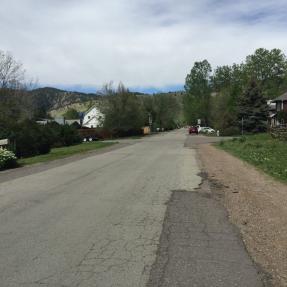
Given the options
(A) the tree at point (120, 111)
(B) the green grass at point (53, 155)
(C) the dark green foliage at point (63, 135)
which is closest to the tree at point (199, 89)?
(A) the tree at point (120, 111)

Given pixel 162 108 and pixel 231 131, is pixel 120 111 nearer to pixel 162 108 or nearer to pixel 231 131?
pixel 231 131

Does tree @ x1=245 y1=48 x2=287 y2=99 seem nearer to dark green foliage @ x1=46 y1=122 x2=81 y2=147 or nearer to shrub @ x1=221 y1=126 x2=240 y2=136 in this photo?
shrub @ x1=221 y1=126 x2=240 y2=136

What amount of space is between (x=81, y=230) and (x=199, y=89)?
119 metres

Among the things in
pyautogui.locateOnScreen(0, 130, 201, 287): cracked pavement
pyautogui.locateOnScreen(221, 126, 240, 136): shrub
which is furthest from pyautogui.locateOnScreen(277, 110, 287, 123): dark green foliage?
A: pyautogui.locateOnScreen(0, 130, 201, 287): cracked pavement

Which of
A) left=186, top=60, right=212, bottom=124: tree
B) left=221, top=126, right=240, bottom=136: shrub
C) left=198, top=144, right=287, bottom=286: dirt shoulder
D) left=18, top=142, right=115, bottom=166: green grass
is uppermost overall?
left=186, top=60, right=212, bottom=124: tree

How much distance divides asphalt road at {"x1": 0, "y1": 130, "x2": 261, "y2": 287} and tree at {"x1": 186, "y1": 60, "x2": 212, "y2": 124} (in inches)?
4398

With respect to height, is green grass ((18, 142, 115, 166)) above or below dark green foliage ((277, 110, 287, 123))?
below

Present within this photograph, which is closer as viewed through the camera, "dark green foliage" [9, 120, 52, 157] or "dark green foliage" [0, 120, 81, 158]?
"dark green foliage" [0, 120, 81, 158]

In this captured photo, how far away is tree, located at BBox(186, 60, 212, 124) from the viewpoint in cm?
12500

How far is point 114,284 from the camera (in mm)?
5527

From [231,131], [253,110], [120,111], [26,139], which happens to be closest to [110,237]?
[26,139]

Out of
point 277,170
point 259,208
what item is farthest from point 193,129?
point 259,208

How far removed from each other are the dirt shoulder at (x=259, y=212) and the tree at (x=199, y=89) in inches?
4202

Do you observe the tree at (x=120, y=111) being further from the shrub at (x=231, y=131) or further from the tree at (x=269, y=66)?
the tree at (x=269, y=66)
